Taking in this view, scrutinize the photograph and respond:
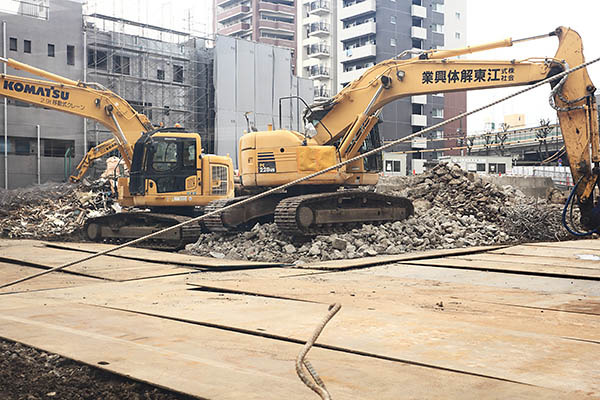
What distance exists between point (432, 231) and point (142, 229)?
6.79 metres

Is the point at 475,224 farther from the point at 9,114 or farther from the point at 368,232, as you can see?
the point at 9,114

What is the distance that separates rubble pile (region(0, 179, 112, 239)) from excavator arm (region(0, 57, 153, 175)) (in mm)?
3382

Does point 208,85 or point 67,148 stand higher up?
point 208,85

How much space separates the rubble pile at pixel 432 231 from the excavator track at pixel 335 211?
0.26m

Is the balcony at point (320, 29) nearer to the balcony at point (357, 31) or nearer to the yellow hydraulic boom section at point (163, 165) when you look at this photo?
the balcony at point (357, 31)

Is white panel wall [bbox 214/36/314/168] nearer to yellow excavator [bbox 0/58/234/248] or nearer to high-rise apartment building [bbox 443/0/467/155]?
yellow excavator [bbox 0/58/234/248]

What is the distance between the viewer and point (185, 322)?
4254mm

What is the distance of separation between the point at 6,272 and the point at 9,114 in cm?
2501

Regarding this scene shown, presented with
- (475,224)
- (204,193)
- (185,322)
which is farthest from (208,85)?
(185,322)

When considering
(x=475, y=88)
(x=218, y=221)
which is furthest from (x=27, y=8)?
(x=475, y=88)

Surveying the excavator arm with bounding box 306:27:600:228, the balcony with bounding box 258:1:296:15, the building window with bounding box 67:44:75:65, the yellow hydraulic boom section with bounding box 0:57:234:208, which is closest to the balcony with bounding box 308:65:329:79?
the balcony with bounding box 258:1:296:15

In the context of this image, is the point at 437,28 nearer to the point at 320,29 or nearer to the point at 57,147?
the point at 320,29

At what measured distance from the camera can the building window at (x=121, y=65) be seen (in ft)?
114

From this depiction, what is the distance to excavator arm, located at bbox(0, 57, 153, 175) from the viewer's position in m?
16.0
